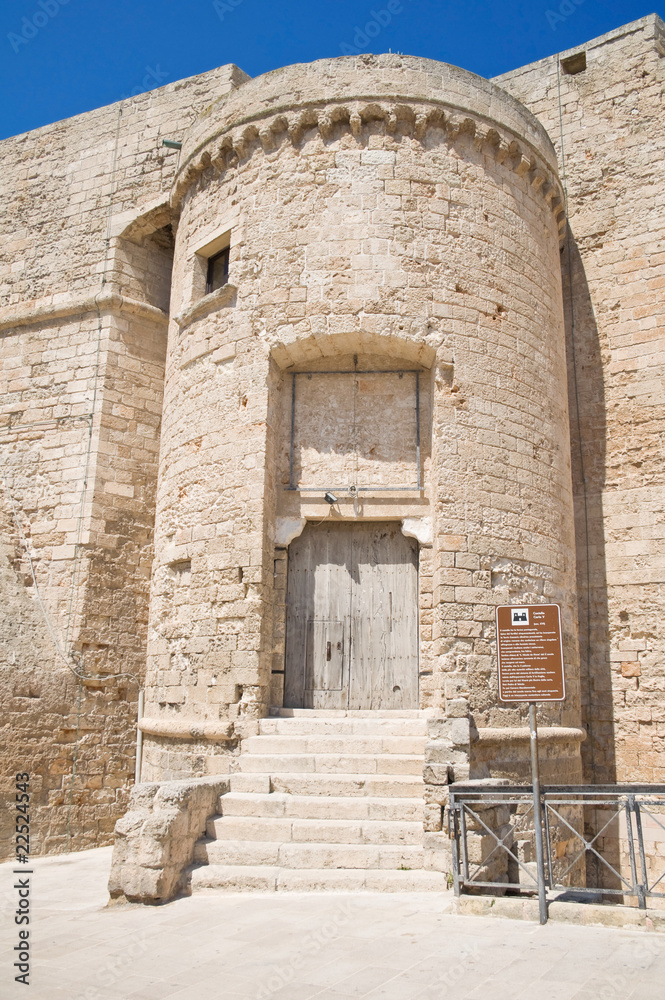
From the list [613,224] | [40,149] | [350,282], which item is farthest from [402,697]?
[40,149]

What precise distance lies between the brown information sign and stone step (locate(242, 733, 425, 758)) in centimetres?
249

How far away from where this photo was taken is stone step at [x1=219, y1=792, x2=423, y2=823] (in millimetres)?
6539

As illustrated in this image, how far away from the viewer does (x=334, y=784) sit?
6859mm

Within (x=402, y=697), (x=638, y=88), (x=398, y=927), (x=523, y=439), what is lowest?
(x=398, y=927)

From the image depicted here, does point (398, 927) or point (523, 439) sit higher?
point (523, 439)

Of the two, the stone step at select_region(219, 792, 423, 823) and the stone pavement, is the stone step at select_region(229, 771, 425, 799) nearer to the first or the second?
the stone step at select_region(219, 792, 423, 823)

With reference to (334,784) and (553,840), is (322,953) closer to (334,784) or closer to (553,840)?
(334,784)

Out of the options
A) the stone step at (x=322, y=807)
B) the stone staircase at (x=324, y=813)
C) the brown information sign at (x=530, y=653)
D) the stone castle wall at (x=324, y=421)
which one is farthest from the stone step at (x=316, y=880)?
the brown information sign at (x=530, y=653)

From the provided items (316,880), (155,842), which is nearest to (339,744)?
(316,880)

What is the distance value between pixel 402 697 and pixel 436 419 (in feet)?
9.33

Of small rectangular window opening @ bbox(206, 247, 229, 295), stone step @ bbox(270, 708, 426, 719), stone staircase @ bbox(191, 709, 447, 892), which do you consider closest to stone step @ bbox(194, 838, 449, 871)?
stone staircase @ bbox(191, 709, 447, 892)

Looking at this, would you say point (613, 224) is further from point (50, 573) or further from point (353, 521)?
point (50, 573)

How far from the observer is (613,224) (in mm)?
10812

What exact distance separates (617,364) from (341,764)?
248 inches
